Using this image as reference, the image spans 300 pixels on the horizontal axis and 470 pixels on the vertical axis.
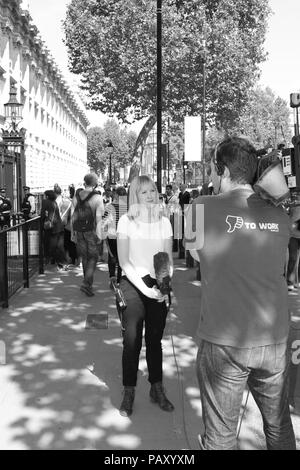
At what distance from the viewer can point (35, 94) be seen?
3231cm

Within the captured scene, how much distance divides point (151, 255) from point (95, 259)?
4291 mm

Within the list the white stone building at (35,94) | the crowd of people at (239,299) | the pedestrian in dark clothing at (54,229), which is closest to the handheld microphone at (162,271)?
the crowd of people at (239,299)

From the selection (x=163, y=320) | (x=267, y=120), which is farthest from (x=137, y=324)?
(x=267, y=120)

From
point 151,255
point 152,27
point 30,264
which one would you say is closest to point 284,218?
point 151,255

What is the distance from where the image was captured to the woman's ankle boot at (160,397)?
13.6ft

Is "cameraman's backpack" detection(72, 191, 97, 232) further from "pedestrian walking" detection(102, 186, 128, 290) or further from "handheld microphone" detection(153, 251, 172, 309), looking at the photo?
"handheld microphone" detection(153, 251, 172, 309)

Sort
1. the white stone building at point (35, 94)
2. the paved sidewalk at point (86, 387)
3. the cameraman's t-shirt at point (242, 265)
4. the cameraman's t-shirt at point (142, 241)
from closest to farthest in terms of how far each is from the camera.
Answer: the cameraman's t-shirt at point (242, 265) < the paved sidewalk at point (86, 387) < the cameraman's t-shirt at point (142, 241) < the white stone building at point (35, 94)

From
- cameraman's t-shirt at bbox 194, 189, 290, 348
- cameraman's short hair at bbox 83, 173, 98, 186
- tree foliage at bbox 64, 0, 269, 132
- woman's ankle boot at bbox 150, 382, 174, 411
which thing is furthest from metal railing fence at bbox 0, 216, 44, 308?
tree foliage at bbox 64, 0, 269, 132

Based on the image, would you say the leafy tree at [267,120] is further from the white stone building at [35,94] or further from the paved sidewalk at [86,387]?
the paved sidewalk at [86,387]

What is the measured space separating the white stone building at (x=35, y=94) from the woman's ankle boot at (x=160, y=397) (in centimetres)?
1820

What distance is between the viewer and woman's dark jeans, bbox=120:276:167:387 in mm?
4020

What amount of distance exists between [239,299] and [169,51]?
2979 cm

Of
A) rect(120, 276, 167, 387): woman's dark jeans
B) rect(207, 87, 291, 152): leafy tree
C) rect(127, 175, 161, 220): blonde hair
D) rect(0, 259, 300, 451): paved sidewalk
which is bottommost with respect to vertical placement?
rect(0, 259, 300, 451): paved sidewalk

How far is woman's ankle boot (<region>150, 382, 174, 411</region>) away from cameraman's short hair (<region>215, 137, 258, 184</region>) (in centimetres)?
231
